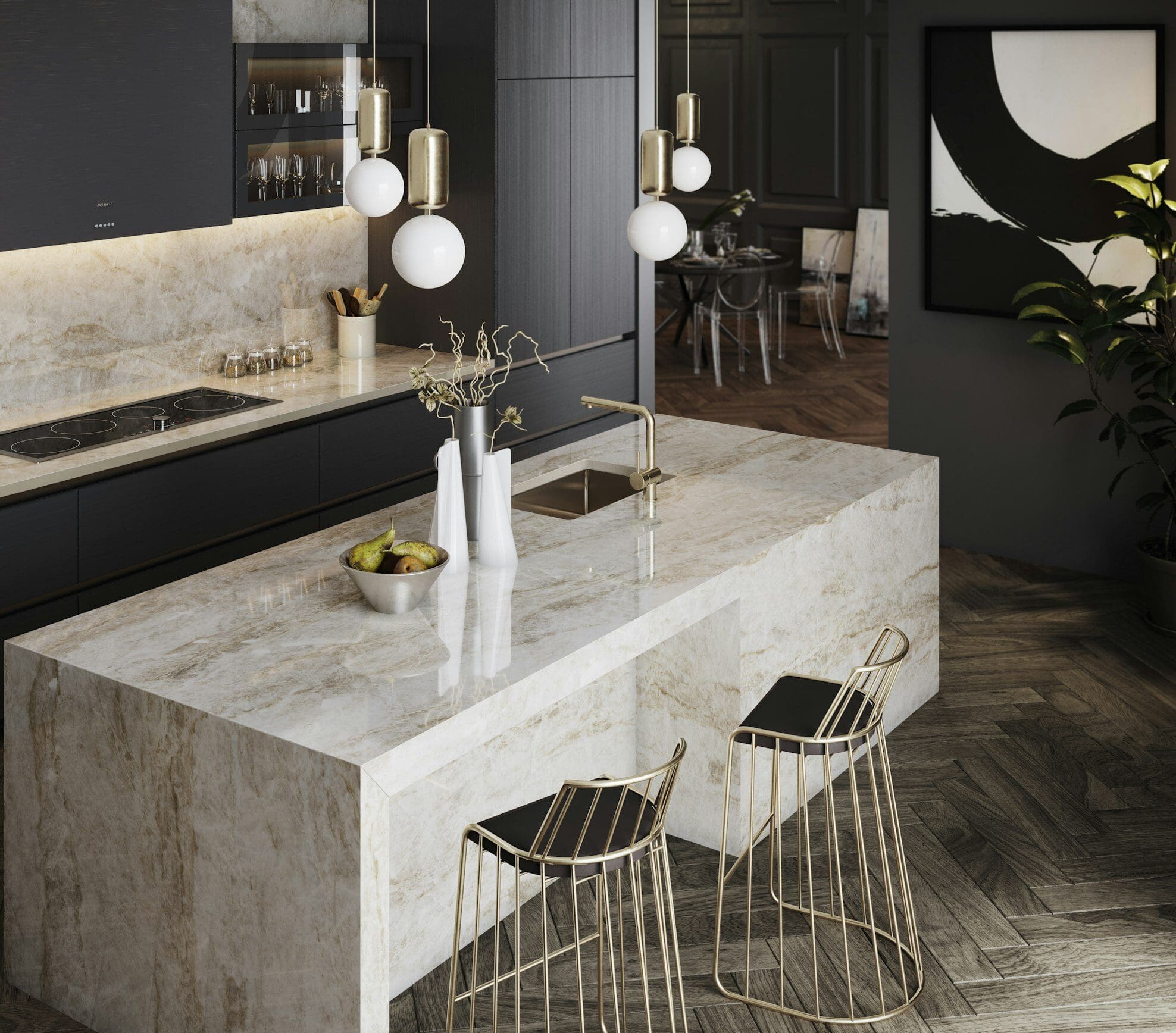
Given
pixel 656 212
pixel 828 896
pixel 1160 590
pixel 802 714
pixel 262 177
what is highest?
pixel 262 177

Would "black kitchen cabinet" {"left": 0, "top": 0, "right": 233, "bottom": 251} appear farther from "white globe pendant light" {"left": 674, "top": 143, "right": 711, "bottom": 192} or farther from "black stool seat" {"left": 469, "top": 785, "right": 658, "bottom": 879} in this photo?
"black stool seat" {"left": 469, "top": 785, "right": 658, "bottom": 879}

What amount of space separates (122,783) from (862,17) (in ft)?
32.2

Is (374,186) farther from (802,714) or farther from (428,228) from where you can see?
(802,714)

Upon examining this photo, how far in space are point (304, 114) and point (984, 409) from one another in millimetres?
3183

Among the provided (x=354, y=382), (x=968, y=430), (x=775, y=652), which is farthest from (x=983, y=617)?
(x=354, y=382)

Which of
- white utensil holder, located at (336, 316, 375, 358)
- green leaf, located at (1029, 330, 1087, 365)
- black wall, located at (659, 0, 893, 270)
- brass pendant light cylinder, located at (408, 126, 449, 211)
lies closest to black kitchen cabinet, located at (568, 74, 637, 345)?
white utensil holder, located at (336, 316, 375, 358)

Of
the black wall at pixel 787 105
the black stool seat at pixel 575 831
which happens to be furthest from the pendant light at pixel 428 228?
the black wall at pixel 787 105

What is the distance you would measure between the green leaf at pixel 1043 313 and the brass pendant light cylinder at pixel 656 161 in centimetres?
243

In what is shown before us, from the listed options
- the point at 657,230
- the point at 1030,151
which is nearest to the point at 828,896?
the point at 657,230

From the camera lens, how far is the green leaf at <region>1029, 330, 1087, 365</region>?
550cm

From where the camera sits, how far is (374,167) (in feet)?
10.3

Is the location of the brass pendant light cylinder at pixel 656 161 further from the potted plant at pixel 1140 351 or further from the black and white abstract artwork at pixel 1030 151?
the black and white abstract artwork at pixel 1030 151

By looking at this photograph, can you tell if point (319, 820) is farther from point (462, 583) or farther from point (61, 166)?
point (61, 166)

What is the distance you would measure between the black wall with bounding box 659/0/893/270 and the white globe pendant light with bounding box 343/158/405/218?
28.1 feet
